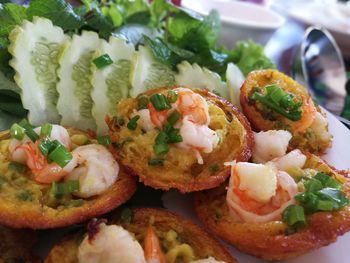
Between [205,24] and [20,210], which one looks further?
[205,24]

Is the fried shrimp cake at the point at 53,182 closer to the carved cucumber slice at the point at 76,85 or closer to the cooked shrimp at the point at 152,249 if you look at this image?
the cooked shrimp at the point at 152,249

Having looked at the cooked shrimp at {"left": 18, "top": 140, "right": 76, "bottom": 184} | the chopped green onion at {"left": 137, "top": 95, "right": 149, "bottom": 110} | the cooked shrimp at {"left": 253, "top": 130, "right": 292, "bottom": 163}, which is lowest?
the cooked shrimp at {"left": 18, "top": 140, "right": 76, "bottom": 184}

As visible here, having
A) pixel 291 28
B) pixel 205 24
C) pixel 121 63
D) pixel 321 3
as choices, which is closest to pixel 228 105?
pixel 121 63

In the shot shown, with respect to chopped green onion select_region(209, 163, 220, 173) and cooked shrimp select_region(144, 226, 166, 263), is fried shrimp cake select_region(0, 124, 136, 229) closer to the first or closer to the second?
cooked shrimp select_region(144, 226, 166, 263)

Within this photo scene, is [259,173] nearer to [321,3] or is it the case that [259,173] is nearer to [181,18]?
[181,18]

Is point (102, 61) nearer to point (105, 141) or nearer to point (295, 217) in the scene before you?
point (105, 141)

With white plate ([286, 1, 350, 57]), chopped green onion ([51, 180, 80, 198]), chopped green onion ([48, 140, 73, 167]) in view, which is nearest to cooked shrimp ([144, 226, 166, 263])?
chopped green onion ([51, 180, 80, 198])
